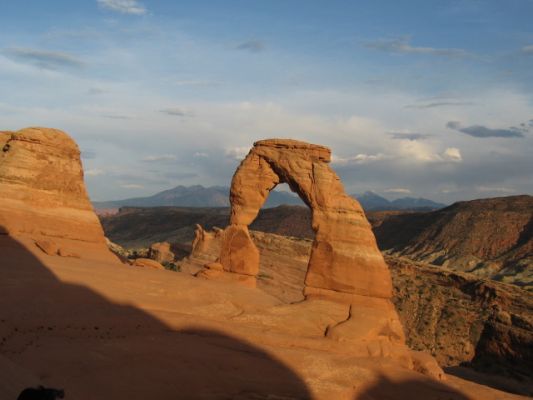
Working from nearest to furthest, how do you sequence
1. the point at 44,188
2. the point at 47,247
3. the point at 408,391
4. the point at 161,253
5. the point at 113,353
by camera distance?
the point at 113,353 < the point at 408,391 < the point at 47,247 < the point at 44,188 < the point at 161,253

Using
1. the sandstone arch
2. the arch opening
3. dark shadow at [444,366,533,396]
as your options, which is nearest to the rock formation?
the sandstone arch

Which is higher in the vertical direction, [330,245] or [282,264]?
[330,245]

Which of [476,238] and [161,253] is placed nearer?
[161,253]

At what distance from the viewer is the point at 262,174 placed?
19641mm

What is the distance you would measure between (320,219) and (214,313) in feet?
16.3

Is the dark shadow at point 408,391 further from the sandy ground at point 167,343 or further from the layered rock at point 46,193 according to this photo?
the layered rock at point 46,193

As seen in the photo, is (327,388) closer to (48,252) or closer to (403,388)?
(403,388)

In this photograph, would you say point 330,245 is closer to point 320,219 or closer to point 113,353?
point 320,219

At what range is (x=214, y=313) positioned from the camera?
14.8m

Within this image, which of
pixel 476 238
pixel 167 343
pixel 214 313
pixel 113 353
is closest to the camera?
pixel 113 353

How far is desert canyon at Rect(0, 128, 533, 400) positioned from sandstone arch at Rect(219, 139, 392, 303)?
41mm

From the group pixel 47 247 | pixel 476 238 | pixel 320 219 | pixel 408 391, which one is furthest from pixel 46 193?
pixel 476 238

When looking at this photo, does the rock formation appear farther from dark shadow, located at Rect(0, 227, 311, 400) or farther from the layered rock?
the layered rock

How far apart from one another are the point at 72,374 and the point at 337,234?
391 inches
